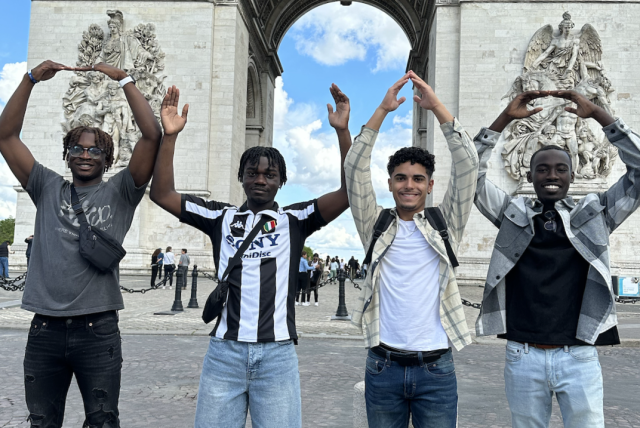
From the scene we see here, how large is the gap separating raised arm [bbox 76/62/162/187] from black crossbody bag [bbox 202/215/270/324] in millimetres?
653

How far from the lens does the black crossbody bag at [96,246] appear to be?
281 cm

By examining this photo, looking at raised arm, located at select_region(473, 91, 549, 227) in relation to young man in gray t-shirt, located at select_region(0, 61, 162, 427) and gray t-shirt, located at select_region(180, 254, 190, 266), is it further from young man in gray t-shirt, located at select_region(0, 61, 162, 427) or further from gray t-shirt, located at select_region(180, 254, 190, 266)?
gray t-shirt, located at select_region(180, 254, 190, 266)

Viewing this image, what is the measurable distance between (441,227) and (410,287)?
1.00 feet

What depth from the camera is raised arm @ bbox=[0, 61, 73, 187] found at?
121 inches

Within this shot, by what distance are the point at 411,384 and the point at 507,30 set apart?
20.3 m

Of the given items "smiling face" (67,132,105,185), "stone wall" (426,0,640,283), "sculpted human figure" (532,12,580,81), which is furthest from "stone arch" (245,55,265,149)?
"smiling face" (67,132,105,185)

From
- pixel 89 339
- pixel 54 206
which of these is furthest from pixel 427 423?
pixel 54 206

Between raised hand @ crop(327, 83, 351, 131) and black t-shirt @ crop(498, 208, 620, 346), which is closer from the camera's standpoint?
black t-shirt @ crop(498, 208, 620, 346)

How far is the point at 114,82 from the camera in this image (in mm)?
21219

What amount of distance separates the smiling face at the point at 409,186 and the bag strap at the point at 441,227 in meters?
0.07

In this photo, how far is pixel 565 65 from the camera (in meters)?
19.7

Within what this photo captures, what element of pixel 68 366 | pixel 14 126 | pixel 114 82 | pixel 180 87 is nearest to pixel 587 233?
pixel 68 366

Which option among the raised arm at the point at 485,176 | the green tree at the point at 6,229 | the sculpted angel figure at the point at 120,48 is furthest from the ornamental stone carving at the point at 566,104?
the green tree at the point at 6,229

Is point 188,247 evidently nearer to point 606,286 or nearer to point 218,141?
point 218,141
